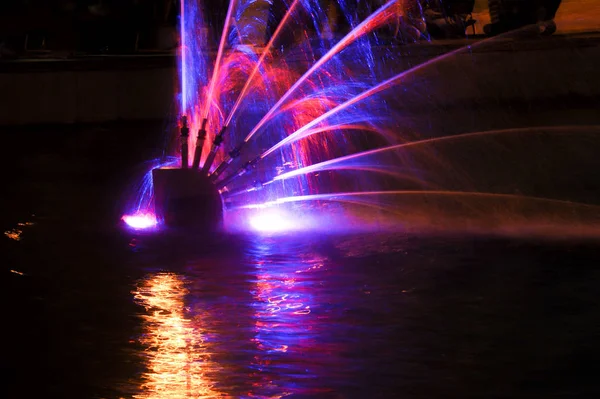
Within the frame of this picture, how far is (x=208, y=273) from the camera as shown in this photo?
29.2 feet

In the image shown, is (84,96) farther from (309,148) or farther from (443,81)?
(443,81)

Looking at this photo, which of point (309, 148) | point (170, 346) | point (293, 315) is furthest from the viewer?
point (309, 148)

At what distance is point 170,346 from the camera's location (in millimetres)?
6910

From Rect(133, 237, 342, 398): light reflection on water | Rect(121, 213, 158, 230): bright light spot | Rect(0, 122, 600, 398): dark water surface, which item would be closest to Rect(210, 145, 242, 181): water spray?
Rect(121, 213, 158, 230): bright light spot

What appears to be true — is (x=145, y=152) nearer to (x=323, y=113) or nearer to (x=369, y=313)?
(x=323, y=113)

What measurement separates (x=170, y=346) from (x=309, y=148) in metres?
8.43

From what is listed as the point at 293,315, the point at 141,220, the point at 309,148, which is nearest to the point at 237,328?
the point at 293,315

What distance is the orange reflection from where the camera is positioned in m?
6.08

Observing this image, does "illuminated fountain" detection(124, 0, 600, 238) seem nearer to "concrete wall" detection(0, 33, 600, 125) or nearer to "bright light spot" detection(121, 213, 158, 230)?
"bright light spot" detection(121, 213, 158, 230)

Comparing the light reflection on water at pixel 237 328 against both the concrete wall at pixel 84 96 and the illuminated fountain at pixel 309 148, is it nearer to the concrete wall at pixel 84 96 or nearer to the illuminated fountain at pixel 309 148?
the illuminated fountain at pixel 309 148

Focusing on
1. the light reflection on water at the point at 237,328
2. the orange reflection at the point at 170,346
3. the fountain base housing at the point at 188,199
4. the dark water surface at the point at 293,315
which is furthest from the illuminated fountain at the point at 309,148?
the orange reflection at the point at 170,346

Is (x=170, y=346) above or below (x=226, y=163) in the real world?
Result: below

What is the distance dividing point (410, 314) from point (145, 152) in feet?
32.5

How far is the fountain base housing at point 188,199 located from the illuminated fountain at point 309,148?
10 millimetres
